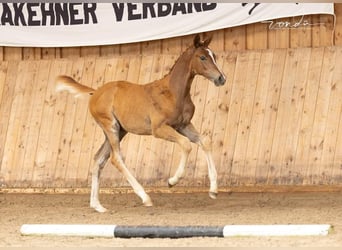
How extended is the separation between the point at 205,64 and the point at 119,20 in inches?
134

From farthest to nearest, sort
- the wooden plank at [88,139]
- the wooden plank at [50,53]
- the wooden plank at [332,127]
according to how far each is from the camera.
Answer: the wooden plank at [50,53] < the wooden plank at [88,139] < the wooden plank at [332,127]

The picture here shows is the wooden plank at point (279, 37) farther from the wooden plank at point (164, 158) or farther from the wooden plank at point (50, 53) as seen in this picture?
the wooden plank at point (50, 53)

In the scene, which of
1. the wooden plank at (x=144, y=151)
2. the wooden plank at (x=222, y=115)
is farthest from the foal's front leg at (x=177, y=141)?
the wooden plank at (x=144, y=151)

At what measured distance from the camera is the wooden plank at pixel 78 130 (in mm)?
11992

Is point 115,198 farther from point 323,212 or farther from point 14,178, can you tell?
point 323,212

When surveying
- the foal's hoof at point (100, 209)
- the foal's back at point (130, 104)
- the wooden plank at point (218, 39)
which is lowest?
the foal's hoof at point (100, 209)

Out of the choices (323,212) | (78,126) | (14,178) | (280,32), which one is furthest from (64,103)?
(323,212)

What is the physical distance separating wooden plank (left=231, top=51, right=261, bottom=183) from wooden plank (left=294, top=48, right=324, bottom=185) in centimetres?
61

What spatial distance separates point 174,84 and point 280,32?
2762 mm

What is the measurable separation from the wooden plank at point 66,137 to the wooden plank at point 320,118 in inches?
117

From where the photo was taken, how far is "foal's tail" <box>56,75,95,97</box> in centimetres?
999

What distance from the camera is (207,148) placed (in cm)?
888
